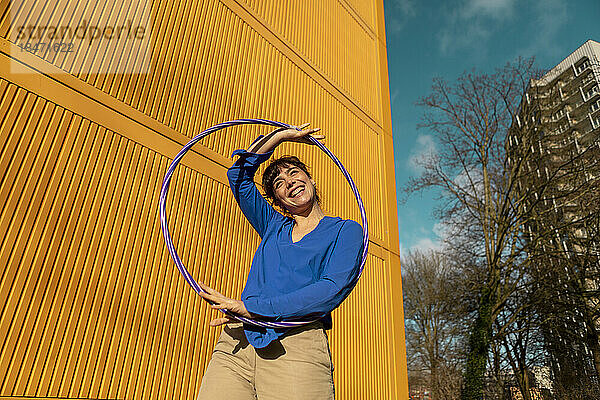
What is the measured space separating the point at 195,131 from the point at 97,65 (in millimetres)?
1393

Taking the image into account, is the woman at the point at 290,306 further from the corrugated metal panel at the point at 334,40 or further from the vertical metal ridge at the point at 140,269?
the corrugated metal panel at the point at 334,40

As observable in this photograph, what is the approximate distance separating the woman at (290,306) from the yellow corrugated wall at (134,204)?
2.34 meters

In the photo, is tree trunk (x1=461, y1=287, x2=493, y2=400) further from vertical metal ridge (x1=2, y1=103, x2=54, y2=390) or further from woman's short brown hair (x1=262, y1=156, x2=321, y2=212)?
vertical metal ridge (x1=2, y1=103, x2=54, y2=390)

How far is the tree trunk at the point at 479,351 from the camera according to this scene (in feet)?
52.6

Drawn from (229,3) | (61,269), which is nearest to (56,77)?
(61,269)

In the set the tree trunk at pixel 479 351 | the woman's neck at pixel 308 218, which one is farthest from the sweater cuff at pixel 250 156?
the tree trunk at pixel 479 351

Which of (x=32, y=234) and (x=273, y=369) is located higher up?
(x=32, y=234)

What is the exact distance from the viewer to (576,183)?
675 inches

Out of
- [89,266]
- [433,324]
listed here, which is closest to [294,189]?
[89,266]

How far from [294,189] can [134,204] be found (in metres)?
2.79

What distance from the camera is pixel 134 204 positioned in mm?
4988

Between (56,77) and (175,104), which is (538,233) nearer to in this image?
(175,104)

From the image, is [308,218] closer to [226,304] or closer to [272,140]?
[272,140]

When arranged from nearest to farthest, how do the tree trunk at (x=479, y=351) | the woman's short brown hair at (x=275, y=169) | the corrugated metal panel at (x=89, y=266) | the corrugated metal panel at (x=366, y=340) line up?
the woman's short brown hair at (x=275, y=169) → the corrugated metal panel at (x=89, y=266) → the corrugated metal panel at (x=366, y=340) → the tree trunk at (x=479, y=351)
